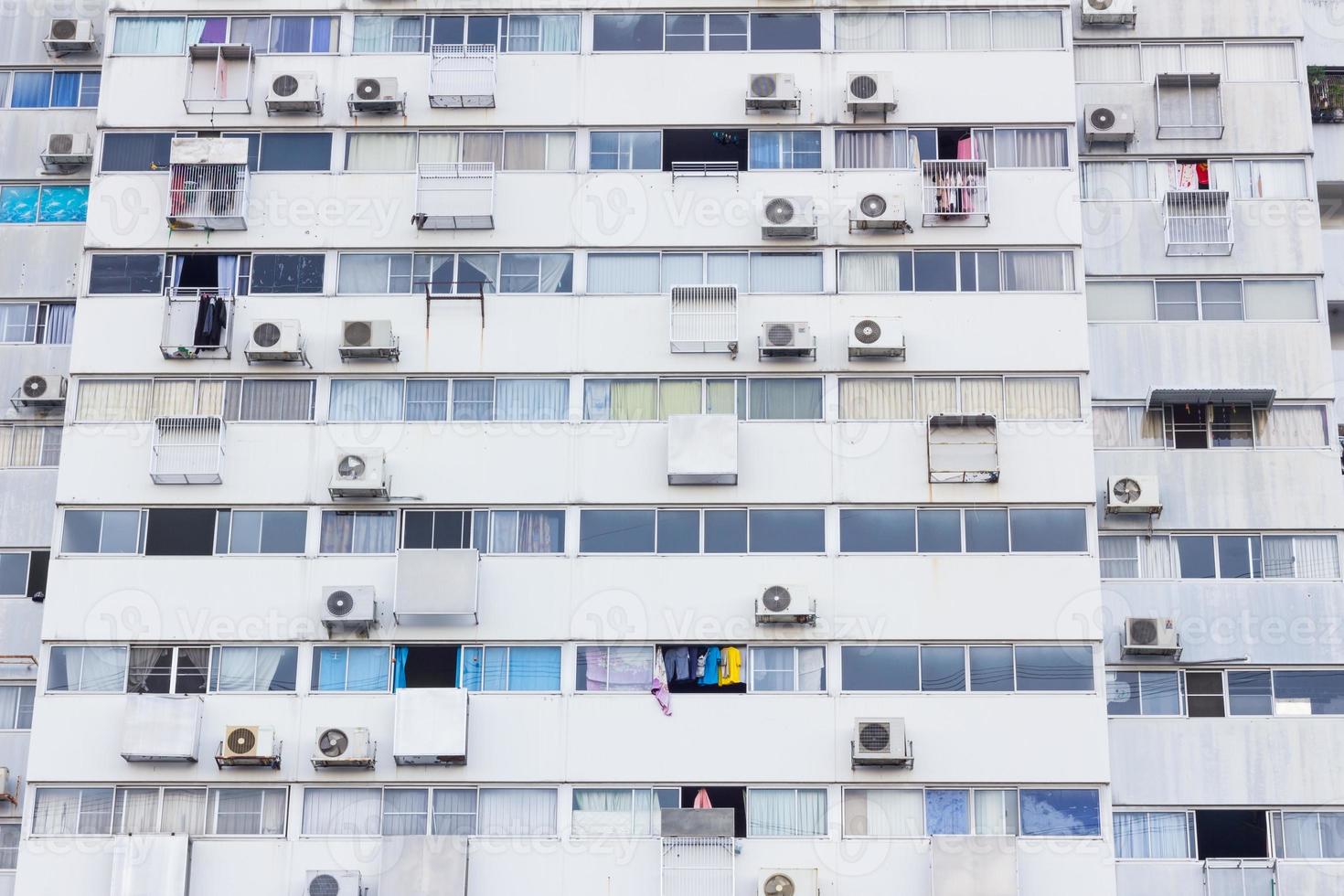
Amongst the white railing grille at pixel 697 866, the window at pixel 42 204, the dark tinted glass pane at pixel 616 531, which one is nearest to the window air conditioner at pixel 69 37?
the window at pixel 42 204

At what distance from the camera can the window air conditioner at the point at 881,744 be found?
34.8 metres

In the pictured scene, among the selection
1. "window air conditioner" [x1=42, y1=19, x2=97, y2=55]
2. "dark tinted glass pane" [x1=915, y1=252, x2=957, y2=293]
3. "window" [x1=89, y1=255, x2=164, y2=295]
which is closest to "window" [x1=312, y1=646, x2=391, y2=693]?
"window" [x1=89, y1=255, x2=164, y2=295]

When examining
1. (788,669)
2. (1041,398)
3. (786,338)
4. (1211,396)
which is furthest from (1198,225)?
(788,669)

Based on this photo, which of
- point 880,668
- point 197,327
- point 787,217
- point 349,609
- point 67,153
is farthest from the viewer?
point 67,153

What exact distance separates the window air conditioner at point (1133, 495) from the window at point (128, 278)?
63.4 feet

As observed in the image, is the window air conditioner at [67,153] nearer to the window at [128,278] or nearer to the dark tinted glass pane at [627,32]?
the window at [128,278]

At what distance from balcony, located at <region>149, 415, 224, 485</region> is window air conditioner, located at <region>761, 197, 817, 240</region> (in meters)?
11.4

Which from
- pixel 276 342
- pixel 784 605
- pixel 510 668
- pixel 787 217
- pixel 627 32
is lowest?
pixel 510 668

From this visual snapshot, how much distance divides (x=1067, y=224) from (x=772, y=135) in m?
6.18

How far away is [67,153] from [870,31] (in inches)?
691

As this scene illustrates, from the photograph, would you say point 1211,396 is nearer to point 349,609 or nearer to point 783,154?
point 783,154

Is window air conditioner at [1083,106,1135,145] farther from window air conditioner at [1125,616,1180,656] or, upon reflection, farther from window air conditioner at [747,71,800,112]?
window air conditioner at [1125,616,1180,656]

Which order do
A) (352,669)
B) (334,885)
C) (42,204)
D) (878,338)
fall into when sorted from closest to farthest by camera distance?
(334,885) → (352,669) → (878,338) → (42,204)

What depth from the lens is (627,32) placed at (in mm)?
39875
